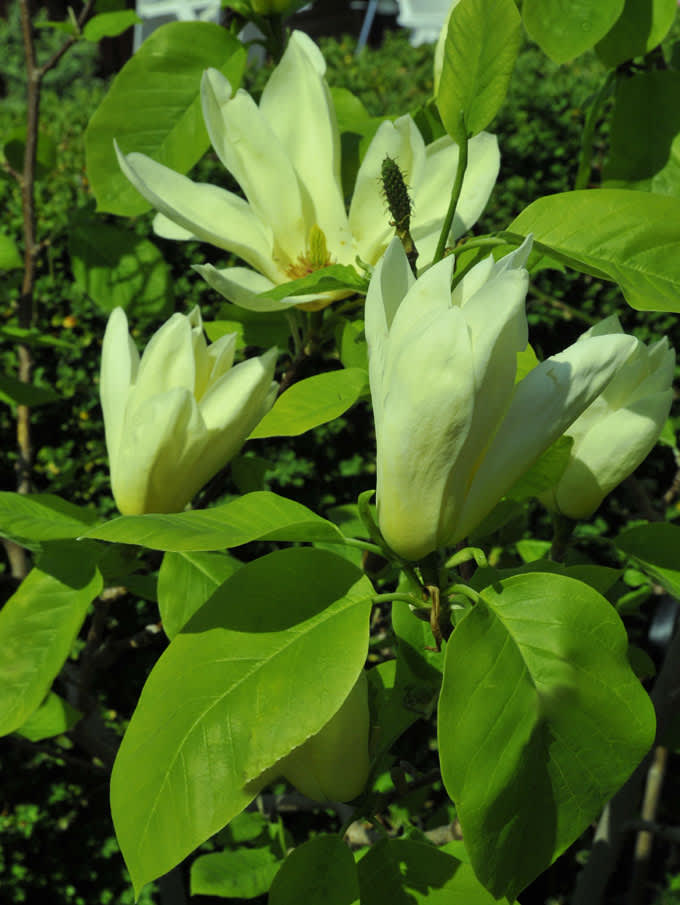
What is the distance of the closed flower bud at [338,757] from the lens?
2.69 feet

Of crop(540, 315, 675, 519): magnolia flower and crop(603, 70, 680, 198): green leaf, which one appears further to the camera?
crop(603, 70, 680, 198): green leaf

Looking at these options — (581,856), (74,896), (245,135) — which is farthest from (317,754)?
(74,896)

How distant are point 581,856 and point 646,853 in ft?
2.11

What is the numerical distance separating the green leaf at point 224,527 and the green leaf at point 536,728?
0.51ft

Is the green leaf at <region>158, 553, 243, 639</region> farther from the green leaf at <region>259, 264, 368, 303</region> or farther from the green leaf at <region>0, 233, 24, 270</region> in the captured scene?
the green leaf at <region>0, 233, 24, 270</region>

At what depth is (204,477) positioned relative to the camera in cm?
94

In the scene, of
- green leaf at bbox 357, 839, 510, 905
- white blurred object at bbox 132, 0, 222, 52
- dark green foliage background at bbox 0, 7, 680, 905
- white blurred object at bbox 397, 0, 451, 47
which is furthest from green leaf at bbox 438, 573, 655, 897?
white blurred object at bbox 132, 0, 222, 52

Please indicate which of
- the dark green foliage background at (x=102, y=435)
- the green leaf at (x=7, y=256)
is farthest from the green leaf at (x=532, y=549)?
the dark green foliage background at (x=102, y=435)

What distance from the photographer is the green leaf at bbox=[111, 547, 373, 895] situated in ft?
2.09

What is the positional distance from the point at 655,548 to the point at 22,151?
1.49 m

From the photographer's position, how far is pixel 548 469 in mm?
874

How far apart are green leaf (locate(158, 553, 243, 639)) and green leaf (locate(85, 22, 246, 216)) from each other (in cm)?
46

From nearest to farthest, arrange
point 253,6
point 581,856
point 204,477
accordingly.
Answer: point 204,477
point 253,6
point 581,856

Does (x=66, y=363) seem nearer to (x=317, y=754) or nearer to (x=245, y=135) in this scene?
(x=245, y=135)
